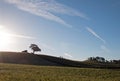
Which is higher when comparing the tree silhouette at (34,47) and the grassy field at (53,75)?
the tree silhouette at (34,47)

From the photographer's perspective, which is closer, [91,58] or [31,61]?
[31,61]

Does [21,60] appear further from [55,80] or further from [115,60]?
[55,80]

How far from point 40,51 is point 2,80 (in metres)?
128

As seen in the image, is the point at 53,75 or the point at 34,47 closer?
the point at 53,75

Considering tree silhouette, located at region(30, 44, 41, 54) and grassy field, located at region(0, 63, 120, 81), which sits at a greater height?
tree silhouette, located at region(30, 44, 41, 54)

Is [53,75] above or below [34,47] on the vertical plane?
below

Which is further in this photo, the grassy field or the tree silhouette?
the tree silhouette

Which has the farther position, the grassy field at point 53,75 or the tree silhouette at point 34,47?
the tree silhouette at point 34,47

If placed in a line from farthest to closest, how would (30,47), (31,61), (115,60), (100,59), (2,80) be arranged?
(100,59) → (115,60) → (30,47) → (31,61) → (2,80)

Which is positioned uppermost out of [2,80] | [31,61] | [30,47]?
[30,47]

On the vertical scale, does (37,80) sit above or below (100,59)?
below

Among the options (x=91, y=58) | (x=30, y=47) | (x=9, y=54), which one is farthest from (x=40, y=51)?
(x=91, y=58)

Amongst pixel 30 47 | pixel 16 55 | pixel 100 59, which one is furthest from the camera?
pixel 100 59

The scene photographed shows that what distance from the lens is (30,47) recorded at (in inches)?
6058
